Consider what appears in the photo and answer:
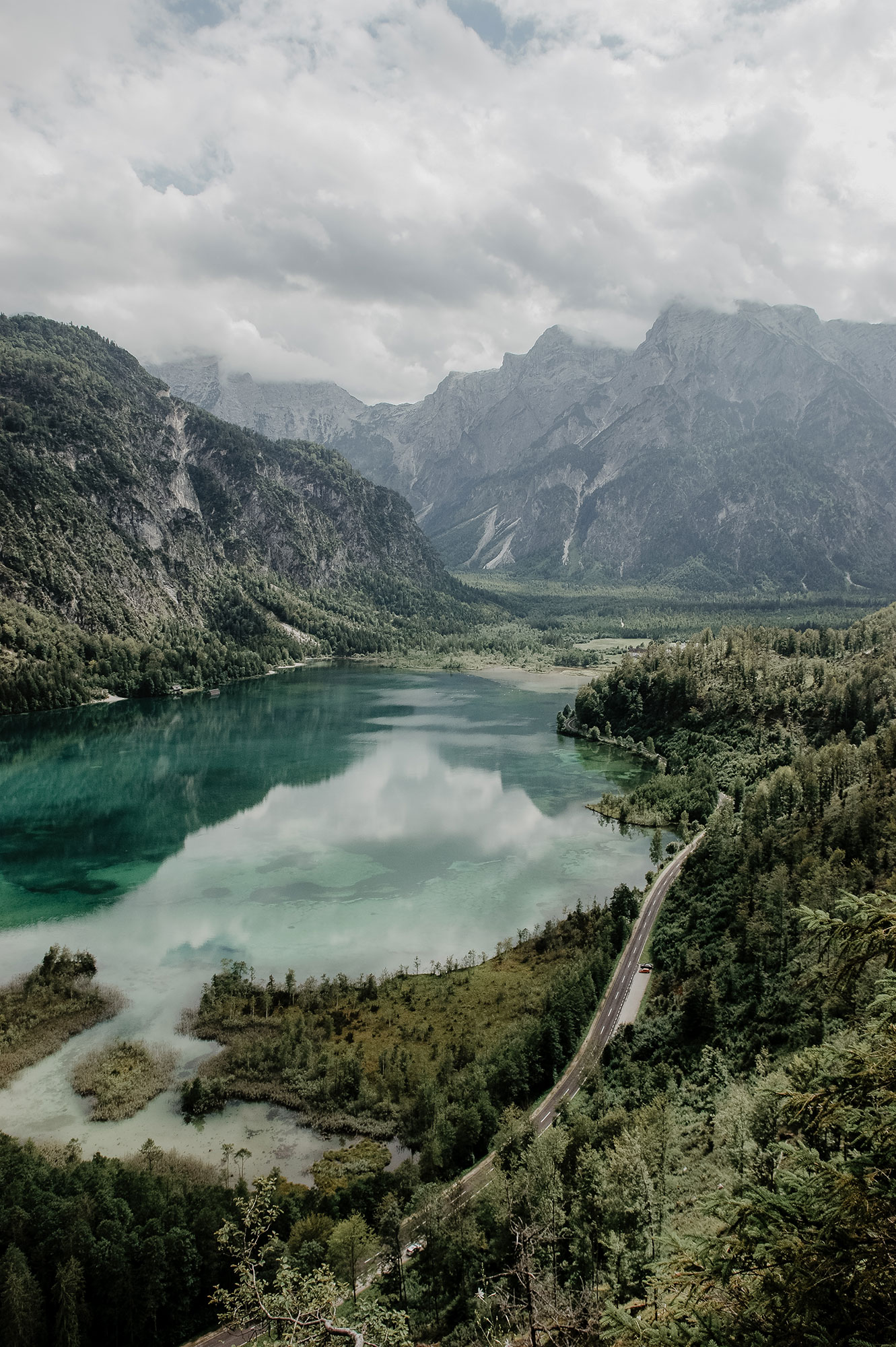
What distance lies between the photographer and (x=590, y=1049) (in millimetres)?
42969

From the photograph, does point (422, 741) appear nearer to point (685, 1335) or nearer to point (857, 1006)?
point (857, 1006)

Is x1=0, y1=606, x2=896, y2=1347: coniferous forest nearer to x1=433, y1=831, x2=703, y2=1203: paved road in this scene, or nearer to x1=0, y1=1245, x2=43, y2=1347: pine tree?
x1=0, y1=1245, x2=43, y2=1347: pine tree

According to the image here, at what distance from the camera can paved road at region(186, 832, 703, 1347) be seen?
30266mm

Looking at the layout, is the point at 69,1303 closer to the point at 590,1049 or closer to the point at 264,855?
the point at 590,1049

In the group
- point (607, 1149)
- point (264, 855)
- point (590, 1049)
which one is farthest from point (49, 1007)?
point (607, 1149)

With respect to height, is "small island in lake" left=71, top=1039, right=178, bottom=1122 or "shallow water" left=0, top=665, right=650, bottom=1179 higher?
→ "shallow water" left=0, top=665, right=650, bottom=1179

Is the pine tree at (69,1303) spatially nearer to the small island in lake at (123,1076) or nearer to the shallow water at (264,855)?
the shallow water at (264,855)

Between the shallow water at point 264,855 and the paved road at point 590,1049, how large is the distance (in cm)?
572

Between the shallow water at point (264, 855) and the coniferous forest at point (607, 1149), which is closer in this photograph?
the coniferous forest at point (607, 1149)

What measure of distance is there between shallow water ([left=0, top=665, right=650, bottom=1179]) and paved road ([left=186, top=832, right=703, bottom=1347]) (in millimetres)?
5724

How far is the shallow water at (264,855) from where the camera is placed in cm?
4581

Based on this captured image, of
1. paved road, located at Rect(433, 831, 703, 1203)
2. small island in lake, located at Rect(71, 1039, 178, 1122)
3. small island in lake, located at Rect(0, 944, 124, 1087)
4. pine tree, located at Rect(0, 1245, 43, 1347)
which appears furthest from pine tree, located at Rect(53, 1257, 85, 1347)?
small island in lake, located at Rect(0, 944, 124, 1087)

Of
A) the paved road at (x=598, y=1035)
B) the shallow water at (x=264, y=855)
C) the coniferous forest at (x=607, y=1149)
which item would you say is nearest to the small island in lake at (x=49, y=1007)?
the shallow water at (x=264, y=855)

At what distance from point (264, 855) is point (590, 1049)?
132 feet
